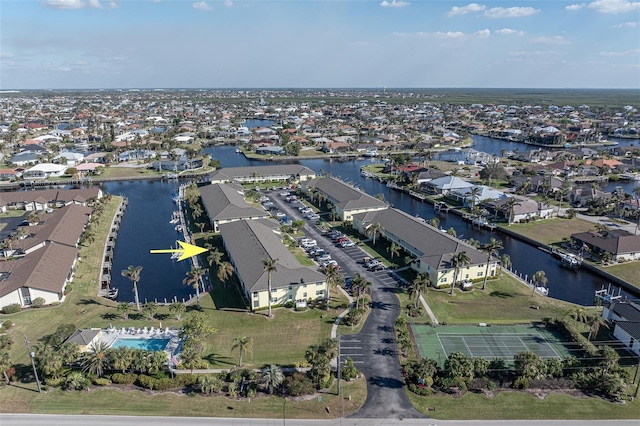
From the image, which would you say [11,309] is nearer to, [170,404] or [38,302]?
[38,302]

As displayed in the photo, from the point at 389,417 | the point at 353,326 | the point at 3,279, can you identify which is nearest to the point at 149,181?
the point at 3,279

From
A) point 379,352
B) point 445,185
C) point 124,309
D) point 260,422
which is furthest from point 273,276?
point 445,185

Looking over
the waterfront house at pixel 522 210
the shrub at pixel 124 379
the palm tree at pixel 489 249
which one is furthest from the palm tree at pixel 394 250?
the shrub at pixel 124 379

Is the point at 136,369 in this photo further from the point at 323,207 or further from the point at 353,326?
the point at 323,207

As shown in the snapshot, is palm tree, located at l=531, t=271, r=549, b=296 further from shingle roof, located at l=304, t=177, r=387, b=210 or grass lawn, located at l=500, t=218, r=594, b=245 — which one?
shingle roof, located at l=304, t=177, r=387, b=210

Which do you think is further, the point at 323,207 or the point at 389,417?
the point at 323,207

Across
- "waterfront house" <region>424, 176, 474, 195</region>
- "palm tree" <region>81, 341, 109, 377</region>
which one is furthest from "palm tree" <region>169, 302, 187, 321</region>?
"waterfront house" <region>424, 176, 474, 195</region>
